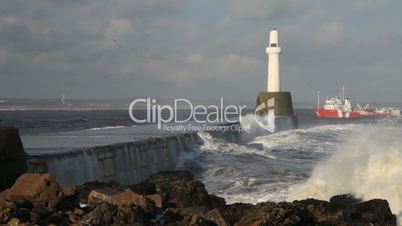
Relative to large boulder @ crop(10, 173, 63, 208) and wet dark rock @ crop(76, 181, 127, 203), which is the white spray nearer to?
wet dark rock @ crop(76, 181, 127, 203)

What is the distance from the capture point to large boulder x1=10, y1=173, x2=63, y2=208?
7625mm

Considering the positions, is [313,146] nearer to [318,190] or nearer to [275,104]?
[275,104]

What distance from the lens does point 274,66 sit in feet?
123

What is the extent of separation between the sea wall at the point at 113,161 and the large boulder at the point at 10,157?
2.23 feet

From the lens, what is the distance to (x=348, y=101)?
285 feet

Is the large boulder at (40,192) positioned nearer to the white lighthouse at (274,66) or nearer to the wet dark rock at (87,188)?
the wet dark rock at (87,188)

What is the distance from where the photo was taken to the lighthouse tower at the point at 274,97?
3700 centimetres

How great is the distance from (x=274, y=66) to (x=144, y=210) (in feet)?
101

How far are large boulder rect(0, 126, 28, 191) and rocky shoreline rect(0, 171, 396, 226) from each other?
1432 millimetres

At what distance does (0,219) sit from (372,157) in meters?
8.94

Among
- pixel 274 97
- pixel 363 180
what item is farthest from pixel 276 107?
pixel 363 180

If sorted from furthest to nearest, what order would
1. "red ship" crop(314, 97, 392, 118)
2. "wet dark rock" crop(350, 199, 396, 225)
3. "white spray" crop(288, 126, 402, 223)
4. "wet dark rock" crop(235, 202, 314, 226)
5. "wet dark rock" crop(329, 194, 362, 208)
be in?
"red ship" crop(314, 97, 392, 118), "white spray" crop(288, 126, 402, 223), "wet dark rock" crop(329, 194, 362, 208), "wet dark rock" crop(350, 199, 396, 225), "wet dark rock" crop(235, 202, 314, 226)

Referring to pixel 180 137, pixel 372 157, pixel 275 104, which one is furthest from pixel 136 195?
pixel 275 104

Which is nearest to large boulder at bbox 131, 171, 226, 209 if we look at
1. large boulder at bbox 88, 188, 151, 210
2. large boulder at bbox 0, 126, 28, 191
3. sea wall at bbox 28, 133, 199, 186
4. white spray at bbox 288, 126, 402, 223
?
large boulder at bbox 88, 188, 151, 210
